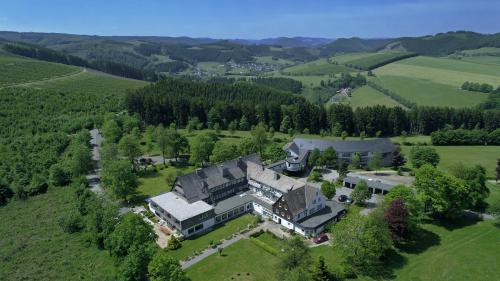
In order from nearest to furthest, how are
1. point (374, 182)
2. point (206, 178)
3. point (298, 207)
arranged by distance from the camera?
point (298, 207)
point (206, 178)
point (374, 182)

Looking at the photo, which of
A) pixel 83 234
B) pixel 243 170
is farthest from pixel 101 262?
pixel 243 170

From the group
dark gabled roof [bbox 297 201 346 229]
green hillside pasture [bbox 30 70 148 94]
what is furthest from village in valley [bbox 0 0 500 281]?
green hillside pasture [bbox 30 70 148 94]

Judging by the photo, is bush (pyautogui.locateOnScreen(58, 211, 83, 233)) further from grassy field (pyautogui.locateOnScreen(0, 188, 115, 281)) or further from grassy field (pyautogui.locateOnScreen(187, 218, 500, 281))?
grassy field (pyautogui.locateOnScreen(187, 218, 500, 281))

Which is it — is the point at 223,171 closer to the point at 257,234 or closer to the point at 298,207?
the point at 257,234

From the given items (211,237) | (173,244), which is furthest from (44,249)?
(211,237)

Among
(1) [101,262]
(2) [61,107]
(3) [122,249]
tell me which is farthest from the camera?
(2) [61,107]

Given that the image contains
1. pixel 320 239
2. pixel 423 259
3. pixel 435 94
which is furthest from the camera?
pixel 435 94

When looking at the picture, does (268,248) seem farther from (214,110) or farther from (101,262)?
(214,110)
